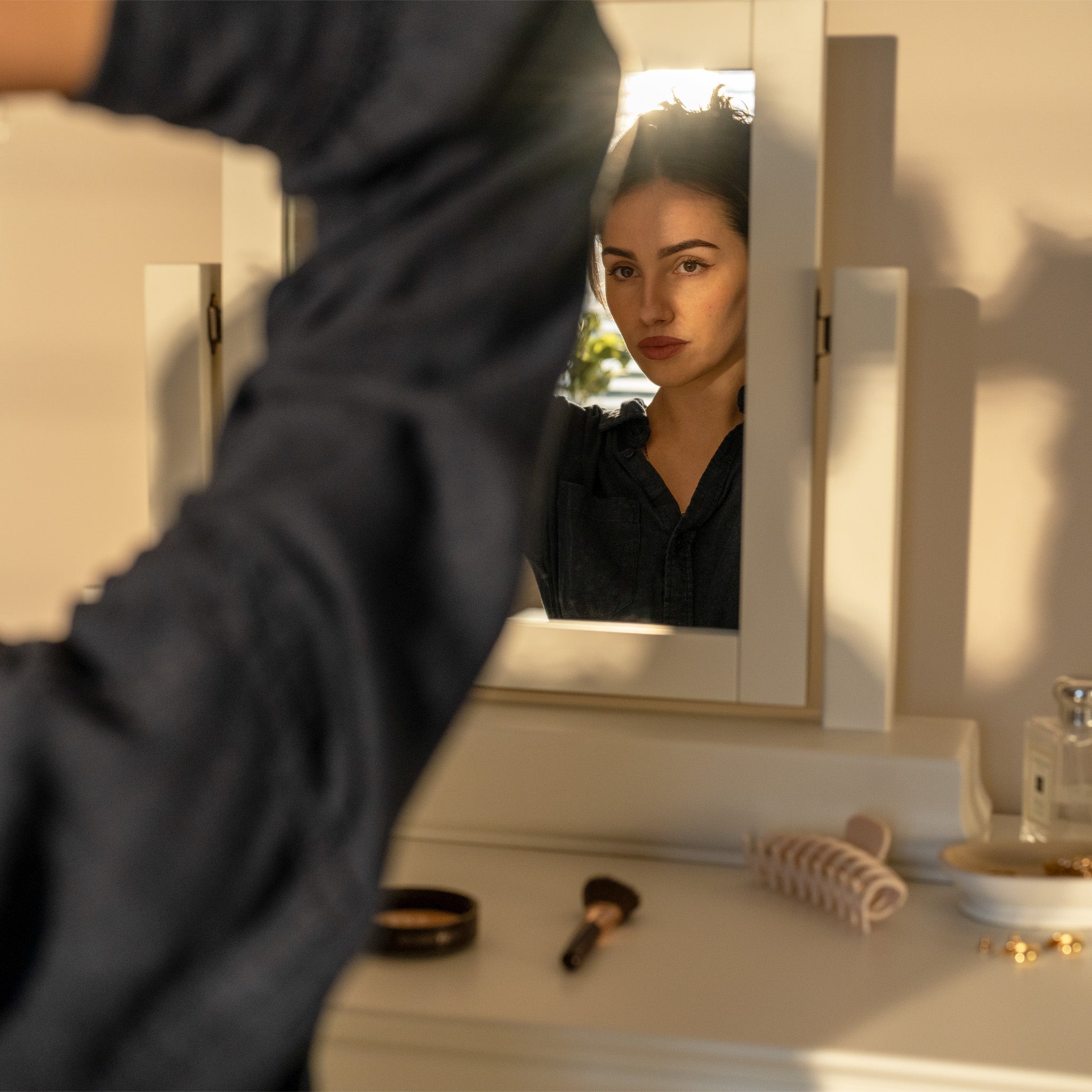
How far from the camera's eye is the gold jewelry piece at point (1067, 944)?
771mm

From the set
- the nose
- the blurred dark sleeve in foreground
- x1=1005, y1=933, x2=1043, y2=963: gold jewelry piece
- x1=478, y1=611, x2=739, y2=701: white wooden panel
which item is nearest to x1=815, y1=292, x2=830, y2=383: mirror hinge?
the nose

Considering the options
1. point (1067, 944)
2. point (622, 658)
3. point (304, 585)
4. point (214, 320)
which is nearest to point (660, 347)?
point (622, 658)

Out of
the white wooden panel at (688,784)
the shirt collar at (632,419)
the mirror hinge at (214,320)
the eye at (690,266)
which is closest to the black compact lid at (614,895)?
the white wooden panel at (688,784)

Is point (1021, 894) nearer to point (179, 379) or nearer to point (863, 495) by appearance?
point (863, 495)

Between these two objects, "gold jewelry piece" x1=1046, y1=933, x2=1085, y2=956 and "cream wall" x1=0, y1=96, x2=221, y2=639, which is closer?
"gold jewelry piece" x1=1046, y1=933, x2=1085, y2=956

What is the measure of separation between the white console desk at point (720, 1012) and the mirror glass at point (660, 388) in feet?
0.92

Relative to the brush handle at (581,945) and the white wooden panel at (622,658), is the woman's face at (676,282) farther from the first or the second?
the brush handle at (581,945)

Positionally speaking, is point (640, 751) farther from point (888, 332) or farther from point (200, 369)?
point (200, 369)

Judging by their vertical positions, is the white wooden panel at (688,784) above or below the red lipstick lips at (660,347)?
below

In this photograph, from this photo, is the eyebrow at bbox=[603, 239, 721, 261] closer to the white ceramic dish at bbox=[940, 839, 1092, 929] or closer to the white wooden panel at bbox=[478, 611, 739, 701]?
the white wooden panel at bbox=[478, 611, 739, 701]

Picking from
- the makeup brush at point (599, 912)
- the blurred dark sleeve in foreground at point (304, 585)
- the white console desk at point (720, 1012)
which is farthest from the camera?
the makeup brush at point (599, 912)

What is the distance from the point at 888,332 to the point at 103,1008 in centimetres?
85

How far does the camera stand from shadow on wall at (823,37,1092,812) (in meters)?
1.00

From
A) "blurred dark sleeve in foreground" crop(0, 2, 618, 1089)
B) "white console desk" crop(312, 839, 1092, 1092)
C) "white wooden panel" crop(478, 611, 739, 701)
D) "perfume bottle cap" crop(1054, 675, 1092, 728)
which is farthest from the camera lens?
"white wooden panel" crop(478, 611, 739, 701)
